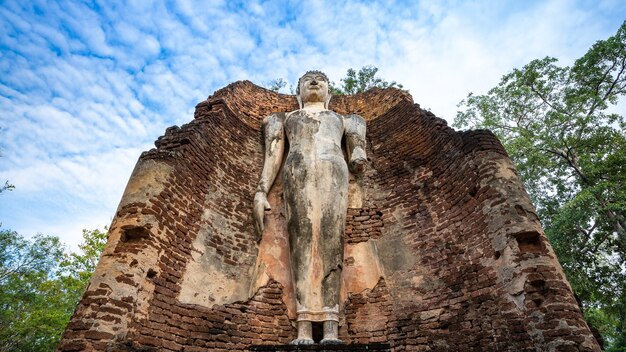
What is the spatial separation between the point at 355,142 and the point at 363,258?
6.98ft

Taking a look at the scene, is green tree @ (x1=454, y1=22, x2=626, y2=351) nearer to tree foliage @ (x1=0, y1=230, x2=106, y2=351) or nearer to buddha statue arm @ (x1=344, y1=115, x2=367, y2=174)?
buddha statue arm @ (x1=344, y1=115, x2=367, y2=174)

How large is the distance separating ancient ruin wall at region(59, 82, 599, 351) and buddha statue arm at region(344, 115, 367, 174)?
369 millimetres

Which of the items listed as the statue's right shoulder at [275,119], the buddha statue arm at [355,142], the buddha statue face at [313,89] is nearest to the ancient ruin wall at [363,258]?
the buddha statue arm at [355,142]

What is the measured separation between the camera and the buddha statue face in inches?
299

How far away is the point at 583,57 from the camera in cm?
1207

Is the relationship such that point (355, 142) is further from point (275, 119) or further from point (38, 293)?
point (38, 293)

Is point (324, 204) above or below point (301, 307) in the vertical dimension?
above

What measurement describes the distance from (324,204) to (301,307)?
5.02ft

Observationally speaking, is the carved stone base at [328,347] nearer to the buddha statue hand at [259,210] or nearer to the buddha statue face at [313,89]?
the buddha statue hand at [259,210]

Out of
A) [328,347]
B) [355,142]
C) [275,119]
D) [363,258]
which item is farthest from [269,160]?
[328,347]

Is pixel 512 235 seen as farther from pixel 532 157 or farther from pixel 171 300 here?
pixel 532 157

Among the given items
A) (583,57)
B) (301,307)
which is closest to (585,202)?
(583,57)

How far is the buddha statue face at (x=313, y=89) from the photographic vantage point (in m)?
7.58

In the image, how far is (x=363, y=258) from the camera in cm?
606
